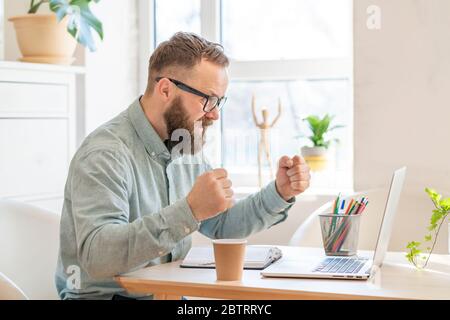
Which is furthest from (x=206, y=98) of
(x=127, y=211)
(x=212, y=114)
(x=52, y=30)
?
(x=52, y=30)

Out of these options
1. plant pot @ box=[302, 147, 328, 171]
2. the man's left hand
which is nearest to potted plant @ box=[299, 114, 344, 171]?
plant pot @ box=[302, 147, 328, 171]

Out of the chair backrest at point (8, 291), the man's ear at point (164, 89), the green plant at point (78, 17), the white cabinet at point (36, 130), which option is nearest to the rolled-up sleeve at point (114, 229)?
the chair backrest at point (8, 291)

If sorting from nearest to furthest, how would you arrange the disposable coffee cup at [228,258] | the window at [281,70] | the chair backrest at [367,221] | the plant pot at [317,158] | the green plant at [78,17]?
the disposable coffee cup at [228,258] < the chair backrest at [367,221] < the green plant at [78,17] < the plant pot at [317,158] < the window at [281,70]

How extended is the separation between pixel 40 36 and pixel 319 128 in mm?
1282

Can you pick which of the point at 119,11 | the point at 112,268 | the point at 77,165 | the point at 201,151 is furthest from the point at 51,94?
the point at 112,268

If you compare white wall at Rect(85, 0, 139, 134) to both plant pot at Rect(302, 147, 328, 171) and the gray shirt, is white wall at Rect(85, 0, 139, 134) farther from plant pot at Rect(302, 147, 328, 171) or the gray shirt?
the gray shirt

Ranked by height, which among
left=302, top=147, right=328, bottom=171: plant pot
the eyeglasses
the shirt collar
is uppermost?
the eyeglasses

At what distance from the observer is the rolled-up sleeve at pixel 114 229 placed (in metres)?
1.71

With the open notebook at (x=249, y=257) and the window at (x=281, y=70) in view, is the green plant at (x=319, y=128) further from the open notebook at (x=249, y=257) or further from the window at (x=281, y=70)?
the open notebook at (x=249, y=257)

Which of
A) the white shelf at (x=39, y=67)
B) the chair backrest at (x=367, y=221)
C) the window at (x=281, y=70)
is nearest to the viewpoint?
the chair backrest at (x=367, y=221)

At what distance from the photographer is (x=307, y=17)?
3.70m

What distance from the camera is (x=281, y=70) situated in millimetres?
3717

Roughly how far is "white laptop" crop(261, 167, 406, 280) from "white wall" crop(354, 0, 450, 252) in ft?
3.90

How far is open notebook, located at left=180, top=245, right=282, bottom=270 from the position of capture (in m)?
1.86
